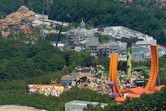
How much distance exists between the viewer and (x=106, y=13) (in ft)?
336

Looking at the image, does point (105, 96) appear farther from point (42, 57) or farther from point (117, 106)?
point (42, 57)

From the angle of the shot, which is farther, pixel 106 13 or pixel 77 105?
pixel 106 13

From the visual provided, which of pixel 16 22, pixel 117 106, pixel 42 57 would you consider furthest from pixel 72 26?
pixel 117 106

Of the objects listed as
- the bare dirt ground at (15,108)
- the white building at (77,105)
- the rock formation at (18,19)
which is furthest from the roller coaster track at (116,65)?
the rock formation at (18,19)

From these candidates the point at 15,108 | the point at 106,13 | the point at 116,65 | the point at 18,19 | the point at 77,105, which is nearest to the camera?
the point at 77,105

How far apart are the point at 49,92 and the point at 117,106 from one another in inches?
486

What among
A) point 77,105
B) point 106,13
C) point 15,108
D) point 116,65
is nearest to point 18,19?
point 106,13

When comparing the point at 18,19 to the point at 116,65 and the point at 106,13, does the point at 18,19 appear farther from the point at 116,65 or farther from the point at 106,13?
the point at 116,65

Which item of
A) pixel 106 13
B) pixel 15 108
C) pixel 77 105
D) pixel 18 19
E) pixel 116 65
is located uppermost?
pixel 116 65

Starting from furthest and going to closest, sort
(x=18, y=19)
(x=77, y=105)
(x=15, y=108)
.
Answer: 1. (x=18, y=19)
2. (x=15, y=108)
3. (x=77, y=105)

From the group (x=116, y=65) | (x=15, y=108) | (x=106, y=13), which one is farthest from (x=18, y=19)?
(x=116, y=65)

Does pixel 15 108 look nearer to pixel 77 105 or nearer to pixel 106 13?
pixel 77 105

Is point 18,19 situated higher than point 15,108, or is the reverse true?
point 18,19

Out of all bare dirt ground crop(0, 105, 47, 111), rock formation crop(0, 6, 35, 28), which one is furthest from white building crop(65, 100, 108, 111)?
rock formation crop(0, 6, 35, 28)
